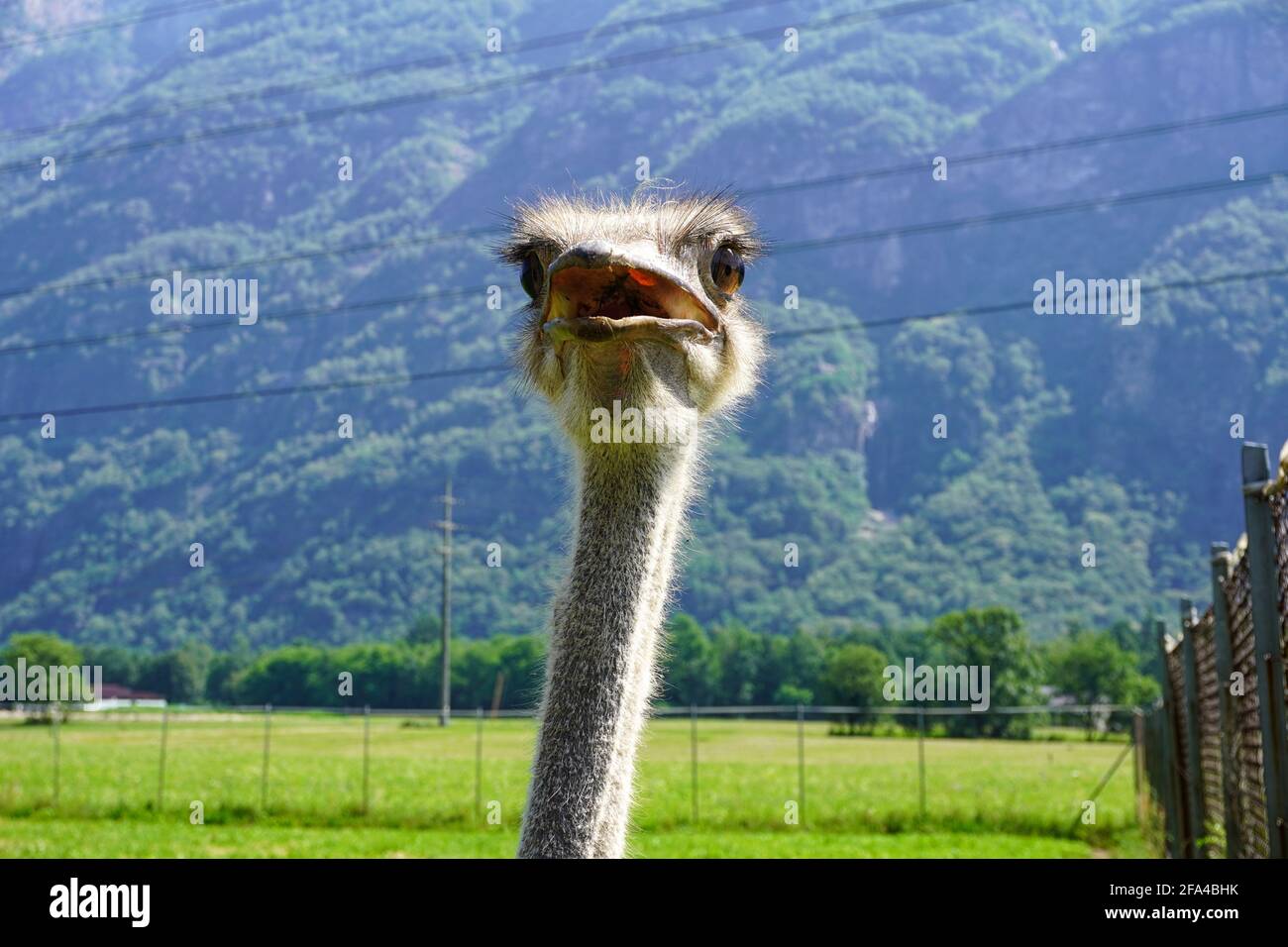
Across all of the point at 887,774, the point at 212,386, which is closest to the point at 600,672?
the point at 887,774

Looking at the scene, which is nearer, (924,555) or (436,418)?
(924,555)

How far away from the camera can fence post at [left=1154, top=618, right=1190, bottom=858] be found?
7.24 meters

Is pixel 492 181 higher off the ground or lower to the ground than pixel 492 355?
higher

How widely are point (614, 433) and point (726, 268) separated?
20.1 inches

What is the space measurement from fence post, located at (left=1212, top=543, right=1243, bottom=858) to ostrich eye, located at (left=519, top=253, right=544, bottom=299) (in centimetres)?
263

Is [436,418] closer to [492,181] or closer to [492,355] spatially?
[492,355]

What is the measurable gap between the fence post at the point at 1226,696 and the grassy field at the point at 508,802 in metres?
2.32

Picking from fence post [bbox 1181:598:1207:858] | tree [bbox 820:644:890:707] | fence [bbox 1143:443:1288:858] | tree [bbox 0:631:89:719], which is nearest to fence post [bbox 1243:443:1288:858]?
fence [bbox 1143:443:1288:858]

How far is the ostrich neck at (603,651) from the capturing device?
2.43m

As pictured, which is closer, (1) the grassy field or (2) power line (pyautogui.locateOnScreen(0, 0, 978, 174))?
(1) the grassy field

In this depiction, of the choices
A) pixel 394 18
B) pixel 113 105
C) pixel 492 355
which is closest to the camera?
pixel 492 355

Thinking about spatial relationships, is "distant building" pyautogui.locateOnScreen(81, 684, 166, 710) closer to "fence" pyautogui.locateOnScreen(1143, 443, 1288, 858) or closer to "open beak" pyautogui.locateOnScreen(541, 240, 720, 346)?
"fence" pyautogui.locateOnScreen(1143, 443, 1288, 858)

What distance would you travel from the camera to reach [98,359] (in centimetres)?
14212
